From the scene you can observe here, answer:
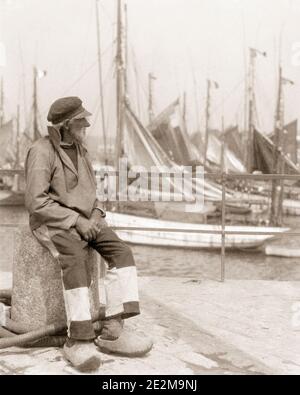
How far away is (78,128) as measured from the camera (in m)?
3.51

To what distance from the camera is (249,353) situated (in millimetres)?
3492

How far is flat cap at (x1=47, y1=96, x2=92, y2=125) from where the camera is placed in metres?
3.44

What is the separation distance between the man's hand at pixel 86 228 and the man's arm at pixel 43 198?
0.11 ft

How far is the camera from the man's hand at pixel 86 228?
338cm

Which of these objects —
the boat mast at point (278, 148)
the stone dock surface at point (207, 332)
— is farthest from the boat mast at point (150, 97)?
the stone dock surface at point (207, 332)

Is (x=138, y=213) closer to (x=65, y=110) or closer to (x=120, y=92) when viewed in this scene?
(x=120, y=92)

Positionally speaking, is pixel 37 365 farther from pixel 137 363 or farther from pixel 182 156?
pixel 182 156

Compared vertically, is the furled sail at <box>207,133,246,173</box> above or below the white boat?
above

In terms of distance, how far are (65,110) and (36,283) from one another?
1.13 metres

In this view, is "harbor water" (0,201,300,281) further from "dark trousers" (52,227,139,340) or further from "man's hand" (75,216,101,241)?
"man's hand" (75,216,101,241)

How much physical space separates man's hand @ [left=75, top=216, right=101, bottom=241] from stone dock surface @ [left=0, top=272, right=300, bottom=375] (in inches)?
29.0

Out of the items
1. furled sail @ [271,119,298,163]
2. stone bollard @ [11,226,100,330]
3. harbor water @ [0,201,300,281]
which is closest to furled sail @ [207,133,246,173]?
furled sail @ [271,119,298,163]

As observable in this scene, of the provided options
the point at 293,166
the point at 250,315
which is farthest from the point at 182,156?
the point at 250,315

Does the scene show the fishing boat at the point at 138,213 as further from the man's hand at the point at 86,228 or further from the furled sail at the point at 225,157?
the furled sail at the point at 225,157
